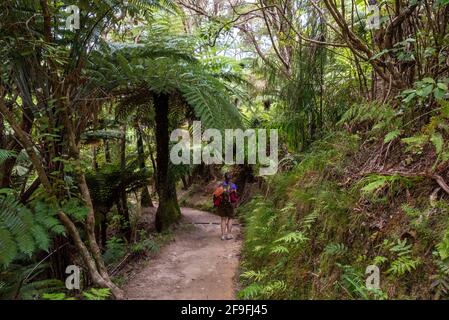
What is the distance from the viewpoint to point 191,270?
4301 mm

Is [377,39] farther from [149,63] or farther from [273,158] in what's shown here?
[273,158]

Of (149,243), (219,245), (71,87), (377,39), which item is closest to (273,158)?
(219,245)

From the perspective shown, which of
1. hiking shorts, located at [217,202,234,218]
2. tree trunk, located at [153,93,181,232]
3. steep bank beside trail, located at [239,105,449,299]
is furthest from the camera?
tree trunk, located at [153,93,181,232]

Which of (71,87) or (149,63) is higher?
(149,63)

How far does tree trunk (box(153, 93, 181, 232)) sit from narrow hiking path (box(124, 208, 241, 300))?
307 mm

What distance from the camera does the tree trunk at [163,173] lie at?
19.4 ft

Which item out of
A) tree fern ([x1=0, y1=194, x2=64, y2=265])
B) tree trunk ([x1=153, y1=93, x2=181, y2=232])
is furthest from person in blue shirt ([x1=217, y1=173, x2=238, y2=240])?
tree fern ([x1=0, y1=194, x2=64, y2=265])

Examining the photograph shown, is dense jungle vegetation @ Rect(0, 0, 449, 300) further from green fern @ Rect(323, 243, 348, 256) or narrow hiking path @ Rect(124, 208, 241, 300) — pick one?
narrow hiking path @ Rect(124, 208, 241, 300)

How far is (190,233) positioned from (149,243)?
1121 millimetres

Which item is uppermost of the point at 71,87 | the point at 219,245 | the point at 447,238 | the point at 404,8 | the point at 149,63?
the point at 404,8

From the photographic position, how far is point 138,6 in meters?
3.49

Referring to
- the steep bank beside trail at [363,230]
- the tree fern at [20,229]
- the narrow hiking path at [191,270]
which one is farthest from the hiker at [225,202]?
the tree fern at [20,229]

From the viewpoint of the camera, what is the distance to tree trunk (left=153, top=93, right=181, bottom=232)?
5910mm

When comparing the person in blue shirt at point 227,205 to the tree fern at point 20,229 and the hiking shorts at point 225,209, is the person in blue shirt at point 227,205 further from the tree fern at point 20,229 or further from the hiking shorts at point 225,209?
the tree fern at point 20,229
